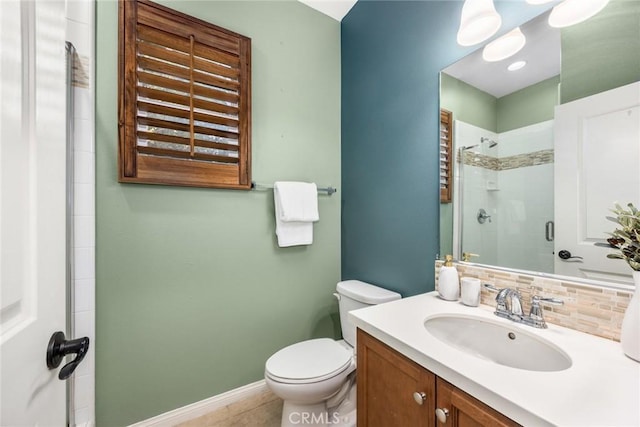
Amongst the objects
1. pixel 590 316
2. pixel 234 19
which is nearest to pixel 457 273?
pixel 590 316

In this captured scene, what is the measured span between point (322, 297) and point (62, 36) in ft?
5.77

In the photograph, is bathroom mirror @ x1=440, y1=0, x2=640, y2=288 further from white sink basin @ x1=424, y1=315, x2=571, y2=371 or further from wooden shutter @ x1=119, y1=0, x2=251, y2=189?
wooden shutter @ x1=119, y1=0, x2=251, y2=189

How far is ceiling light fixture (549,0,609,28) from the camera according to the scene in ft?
2.72

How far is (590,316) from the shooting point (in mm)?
814

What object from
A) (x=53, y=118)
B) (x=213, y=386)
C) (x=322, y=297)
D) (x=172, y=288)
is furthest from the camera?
(x=322, y=297)

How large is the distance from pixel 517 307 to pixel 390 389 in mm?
538

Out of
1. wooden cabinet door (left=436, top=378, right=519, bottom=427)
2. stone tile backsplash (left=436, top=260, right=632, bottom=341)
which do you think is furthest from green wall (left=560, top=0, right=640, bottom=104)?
wooden cabinet door (left=436, top=378, right=519, bottom=427)

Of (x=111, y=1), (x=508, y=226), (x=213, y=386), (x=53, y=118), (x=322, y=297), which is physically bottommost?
(x=213, y=386)

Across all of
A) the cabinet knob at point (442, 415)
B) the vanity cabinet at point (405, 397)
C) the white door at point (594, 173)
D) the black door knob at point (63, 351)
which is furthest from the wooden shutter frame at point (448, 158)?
the black door knob at point (63, 351)

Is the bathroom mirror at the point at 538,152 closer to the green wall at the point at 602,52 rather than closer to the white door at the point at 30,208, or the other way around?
the green wall at the point at 602,52

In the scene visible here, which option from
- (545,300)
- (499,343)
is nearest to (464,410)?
(499,343)

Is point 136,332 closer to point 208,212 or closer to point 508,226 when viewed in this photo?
point 208,212

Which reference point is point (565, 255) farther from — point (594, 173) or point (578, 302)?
point (594, 173)

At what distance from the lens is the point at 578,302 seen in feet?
2.76
